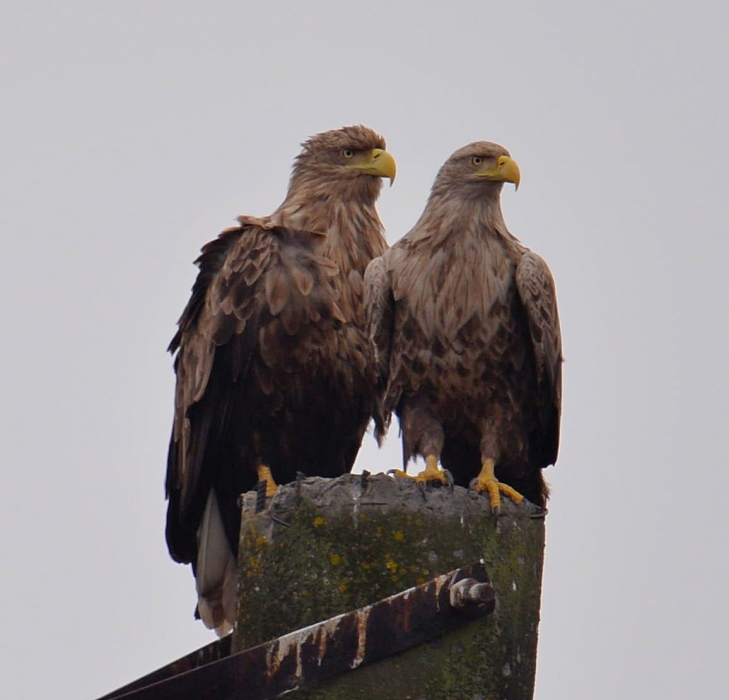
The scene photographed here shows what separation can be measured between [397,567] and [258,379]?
130 inches

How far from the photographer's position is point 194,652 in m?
4.78

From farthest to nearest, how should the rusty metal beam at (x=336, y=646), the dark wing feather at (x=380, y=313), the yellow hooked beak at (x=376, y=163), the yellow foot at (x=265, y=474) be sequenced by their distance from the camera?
the yellow hooked beak at (x=376, y=163) → the yellow foot at (x=265, y=474) → the dark wing feather at (x=380, y=313) → the rusty metal beam at (x=336, y=646)

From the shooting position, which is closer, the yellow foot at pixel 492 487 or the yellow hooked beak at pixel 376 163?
the yellow foot at pixel 492 487

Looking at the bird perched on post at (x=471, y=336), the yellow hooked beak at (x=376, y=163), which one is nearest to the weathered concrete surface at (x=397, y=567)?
the bird perched on post at (x=471, y=336)

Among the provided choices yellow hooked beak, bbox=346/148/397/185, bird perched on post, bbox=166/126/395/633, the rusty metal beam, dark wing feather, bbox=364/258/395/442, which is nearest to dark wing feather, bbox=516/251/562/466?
dark wing feather, bbox=364/258/395/442

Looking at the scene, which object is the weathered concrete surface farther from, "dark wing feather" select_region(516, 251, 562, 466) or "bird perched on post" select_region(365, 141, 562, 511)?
"dark wing feather" select_region(516, 251, 562, 466)

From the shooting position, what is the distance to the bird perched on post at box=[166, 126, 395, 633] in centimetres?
736

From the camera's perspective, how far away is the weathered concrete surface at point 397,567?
409 centimetres

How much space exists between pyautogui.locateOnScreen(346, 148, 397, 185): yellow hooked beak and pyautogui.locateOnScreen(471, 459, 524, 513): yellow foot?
6.60 feet

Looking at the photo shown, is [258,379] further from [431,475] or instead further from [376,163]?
[431,475]

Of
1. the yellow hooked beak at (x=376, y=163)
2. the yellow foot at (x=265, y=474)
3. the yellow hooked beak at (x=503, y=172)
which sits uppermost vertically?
the yellow hooked beak at (x=376, y=163)

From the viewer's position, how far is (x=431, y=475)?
535cm

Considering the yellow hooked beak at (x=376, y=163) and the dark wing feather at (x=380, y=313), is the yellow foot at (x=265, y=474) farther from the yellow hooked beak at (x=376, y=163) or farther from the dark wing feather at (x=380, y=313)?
the yellow hooked beak at (x=376, y=163)

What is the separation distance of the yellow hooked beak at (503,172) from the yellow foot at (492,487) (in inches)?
53.4
